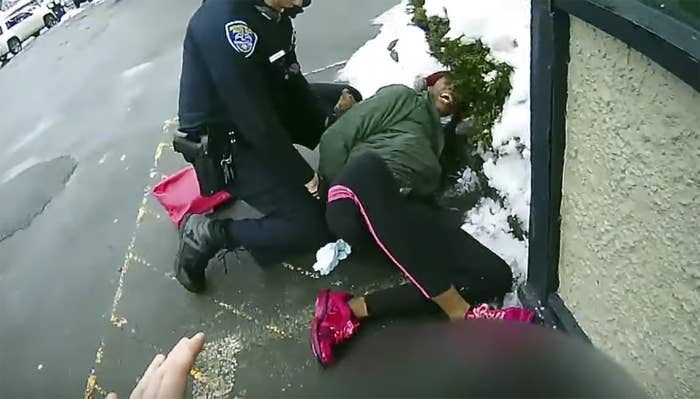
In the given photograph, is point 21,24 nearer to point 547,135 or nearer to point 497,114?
point 497,114

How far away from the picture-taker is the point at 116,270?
3803 mm

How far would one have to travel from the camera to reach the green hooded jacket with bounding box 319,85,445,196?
3225mm

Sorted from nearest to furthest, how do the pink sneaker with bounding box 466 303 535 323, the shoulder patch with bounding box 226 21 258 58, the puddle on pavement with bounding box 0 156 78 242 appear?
the pink sneaker with bounding box 466 303 535 323
the shoulder patch with bounding box 226 21 258 58
the puddle on pavement with bounding box 0 156 78 242

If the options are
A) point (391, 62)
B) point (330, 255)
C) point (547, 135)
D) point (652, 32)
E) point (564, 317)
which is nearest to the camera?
point (652, 32)

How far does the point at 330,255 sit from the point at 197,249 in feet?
1.86

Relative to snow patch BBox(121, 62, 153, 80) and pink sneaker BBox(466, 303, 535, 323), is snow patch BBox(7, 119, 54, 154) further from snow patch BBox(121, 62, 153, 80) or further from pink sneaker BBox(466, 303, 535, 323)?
pink sneaker BBox(466, 303, 535, 323)

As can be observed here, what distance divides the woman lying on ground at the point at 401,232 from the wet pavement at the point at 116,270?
0.26m

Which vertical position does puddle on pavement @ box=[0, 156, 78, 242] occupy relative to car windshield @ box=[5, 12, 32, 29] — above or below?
above

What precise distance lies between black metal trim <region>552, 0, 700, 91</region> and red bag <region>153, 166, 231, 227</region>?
2301 millimetres

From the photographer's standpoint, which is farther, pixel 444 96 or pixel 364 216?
pixel 444 96

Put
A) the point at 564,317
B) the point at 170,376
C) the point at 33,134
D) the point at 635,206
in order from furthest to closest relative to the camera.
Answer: the point at 33,134 < the point at 564,317 < the point at 635,206 < the point at 170,376

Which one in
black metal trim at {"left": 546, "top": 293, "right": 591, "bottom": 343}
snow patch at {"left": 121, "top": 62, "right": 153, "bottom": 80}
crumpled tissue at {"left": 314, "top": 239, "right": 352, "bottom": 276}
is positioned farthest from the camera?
snow patch at {"left": 121, "top": 62, "right": 153, "bottom": 80}

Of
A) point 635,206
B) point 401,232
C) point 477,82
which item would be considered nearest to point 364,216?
point 401,232

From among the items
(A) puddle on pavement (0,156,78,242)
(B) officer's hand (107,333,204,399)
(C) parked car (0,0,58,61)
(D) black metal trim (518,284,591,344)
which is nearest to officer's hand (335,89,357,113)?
(D) black metal trim (518,284,591,344)
